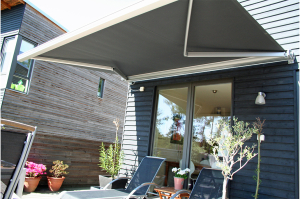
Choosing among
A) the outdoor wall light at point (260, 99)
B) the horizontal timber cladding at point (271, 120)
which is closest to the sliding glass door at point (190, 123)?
the horizontal timber cladding at point (271, 120)

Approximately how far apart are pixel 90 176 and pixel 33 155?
274cm

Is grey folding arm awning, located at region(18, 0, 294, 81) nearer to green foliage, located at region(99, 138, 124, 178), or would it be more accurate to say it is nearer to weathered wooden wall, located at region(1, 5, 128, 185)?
green foliage, located at region(99, 138, 124, 178)

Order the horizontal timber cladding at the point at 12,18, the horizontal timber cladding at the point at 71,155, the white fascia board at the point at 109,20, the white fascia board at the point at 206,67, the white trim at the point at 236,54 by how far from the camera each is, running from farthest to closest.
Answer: the horizontal timber cladding at the point at 12,18, the horizontal timber cladding at the point at 71,155, the white fascia board at the point at 206,67, the white trim at the point at 236,54, the white fascia board at the point at 109,20

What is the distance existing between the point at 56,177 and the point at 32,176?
84 cm

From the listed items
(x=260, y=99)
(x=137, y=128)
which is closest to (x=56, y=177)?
(x=137, y=128)

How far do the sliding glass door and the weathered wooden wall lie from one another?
4.44m

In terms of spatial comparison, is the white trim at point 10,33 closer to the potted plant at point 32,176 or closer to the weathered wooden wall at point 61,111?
the weathered wooden wall at point 61,111

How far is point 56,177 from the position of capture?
25.5 feet

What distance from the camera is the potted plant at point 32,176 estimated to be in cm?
679

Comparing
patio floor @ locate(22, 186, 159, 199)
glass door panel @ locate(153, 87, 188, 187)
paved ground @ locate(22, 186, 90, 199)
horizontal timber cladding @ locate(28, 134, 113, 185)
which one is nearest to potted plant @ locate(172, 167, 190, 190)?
glass door panel @ locate(153, 87, 188, 187)

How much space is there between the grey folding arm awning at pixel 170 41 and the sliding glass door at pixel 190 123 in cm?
54

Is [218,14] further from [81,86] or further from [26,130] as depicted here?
[81,86]

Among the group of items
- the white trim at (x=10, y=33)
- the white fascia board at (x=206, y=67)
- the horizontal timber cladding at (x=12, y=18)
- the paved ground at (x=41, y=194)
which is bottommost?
the paved ground at (x=41, y=194)

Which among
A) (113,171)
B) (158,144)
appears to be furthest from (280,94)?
(113,171)
